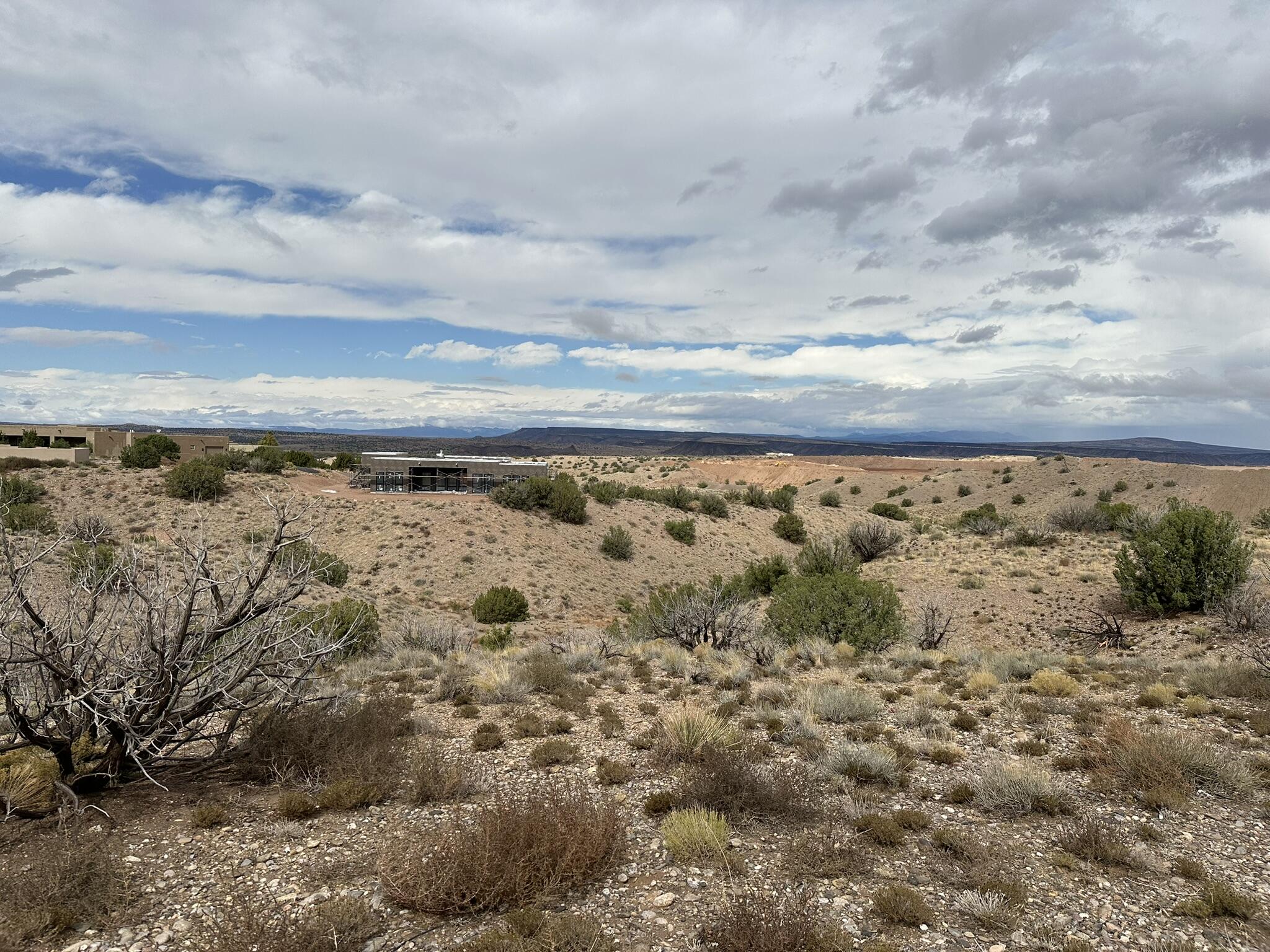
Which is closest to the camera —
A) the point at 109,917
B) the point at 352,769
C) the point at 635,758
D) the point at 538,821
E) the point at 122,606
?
the point at 109,917

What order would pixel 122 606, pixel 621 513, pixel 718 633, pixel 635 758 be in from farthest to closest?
pixel 621 513 → pixel 718 633 → pixel 635 758 → pixel 122 606

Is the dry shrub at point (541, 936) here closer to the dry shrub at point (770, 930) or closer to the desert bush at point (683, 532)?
the dry shrub at point (770, 930)

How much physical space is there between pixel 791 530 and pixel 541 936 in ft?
136

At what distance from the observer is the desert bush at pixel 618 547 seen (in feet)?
121

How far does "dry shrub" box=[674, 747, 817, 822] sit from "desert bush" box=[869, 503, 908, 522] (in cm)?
4345

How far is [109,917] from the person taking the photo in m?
4.79

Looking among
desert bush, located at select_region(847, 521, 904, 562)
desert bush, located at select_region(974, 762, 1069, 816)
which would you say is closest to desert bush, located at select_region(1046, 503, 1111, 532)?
desert bush, located at select_region(847, 521, 904, 562)

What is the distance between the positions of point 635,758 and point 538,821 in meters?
2.93

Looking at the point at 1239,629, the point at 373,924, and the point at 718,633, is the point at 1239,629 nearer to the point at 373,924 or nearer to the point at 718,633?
the point at 718,633

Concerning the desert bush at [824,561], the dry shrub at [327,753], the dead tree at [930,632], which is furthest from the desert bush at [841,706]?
the desert bush at [824,561]

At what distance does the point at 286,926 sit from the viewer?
4.48 m

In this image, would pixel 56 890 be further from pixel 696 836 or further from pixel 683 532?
pixel 683 532

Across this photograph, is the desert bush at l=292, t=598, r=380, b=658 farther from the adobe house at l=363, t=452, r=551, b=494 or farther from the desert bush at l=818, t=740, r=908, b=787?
the adobe house at l=363, t=452, r=551, b=494

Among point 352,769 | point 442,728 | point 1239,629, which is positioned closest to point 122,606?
point 352,769
